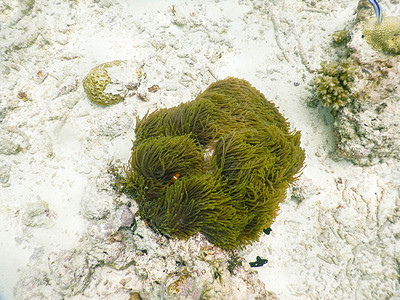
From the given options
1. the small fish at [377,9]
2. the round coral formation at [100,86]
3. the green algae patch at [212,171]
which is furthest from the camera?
the round coral formation at [100,86]

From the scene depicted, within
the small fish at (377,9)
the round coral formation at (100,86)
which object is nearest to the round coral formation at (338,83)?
the small fish at (377,9)

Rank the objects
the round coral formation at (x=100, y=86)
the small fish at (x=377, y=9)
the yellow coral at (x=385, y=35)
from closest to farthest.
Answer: the small fish at (x=377, y=9)
the yellow coral at (x=385, y=35)
the round coral formation at (x=100, y=86)

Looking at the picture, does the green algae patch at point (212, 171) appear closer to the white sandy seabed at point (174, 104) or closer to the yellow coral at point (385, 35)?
the white sandy seabed at point (174, 104)

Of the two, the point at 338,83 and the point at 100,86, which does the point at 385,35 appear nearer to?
the point at 338,83

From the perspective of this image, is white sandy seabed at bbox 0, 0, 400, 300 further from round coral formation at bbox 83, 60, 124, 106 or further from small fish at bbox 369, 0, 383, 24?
small fish at bbox 369, 0, 383, 24

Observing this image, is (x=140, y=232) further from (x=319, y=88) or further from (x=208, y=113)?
(x=319, y=88)

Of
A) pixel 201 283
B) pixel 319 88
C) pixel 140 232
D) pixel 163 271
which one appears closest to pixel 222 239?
pixel 201 283

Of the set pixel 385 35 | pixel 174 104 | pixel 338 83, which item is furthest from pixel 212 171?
pixel 385 35
